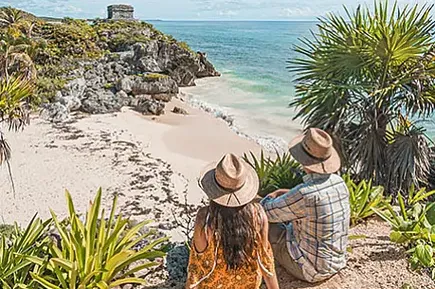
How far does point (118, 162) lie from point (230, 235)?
958 centimetres

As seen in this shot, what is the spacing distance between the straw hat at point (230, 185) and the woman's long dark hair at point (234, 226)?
60 mm

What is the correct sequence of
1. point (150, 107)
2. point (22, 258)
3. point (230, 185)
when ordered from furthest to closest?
point (150, 107) → point (22, 258) → point (230, 185)

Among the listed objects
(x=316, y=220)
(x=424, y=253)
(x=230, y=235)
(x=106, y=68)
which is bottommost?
(x=106, y=68)

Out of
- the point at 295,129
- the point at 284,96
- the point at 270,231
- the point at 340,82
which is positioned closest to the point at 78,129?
the point at 295,129

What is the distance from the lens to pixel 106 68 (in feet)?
76.4

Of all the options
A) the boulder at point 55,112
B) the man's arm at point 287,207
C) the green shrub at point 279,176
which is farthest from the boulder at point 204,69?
the man's arm at point 287,207

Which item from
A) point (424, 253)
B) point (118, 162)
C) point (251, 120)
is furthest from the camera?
point (251, 120)

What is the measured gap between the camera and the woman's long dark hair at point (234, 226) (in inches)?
104

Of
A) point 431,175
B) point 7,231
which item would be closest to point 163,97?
point 7,231

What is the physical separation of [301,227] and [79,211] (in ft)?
21.2

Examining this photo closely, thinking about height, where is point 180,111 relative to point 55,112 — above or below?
below

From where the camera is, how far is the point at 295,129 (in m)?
17.3

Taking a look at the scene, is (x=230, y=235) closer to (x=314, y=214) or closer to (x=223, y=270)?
(x=223, y=270)

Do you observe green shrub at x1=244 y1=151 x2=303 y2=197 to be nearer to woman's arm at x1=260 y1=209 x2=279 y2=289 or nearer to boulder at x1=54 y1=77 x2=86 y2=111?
woman's arm at x1=260 y1=209 x2=279 y2=289
